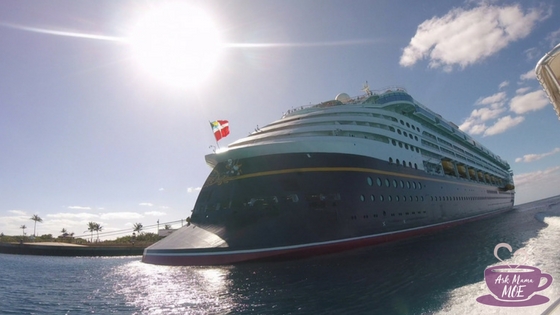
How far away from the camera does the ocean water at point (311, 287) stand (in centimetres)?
838

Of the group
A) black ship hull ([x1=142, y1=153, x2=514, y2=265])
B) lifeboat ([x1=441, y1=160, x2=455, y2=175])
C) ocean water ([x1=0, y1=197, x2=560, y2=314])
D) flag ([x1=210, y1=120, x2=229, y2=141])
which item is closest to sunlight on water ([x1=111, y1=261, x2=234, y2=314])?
ocean water ([x1=0, y1=197, x2=560, y2=314])

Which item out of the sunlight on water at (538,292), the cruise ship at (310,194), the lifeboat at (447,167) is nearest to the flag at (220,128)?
the cruise ship at (310,194)

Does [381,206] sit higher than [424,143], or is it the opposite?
[424,143]

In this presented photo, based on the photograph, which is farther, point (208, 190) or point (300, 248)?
point (208, 190)

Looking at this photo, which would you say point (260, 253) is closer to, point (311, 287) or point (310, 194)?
point (310, 194)

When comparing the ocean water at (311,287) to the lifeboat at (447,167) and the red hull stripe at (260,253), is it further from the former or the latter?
the lifeboat at (447,167)

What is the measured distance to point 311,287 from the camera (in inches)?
414

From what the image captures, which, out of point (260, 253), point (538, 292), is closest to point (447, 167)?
point (260, 253)

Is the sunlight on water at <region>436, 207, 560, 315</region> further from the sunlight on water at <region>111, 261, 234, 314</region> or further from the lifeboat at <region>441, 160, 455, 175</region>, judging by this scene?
the lifeboat at <region>441, 160, 455, 175</region>

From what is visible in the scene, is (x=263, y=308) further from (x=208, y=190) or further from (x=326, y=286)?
(x=208, y=190)

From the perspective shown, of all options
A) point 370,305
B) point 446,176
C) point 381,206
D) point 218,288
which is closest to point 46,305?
point 218,288

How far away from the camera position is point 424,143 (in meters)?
32.2

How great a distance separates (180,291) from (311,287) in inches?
208

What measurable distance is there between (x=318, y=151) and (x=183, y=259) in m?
11.0
